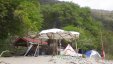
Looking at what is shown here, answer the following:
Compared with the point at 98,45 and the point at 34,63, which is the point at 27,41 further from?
the point at 98,45

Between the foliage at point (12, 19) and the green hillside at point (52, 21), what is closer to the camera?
the foliage at point (12, 19)

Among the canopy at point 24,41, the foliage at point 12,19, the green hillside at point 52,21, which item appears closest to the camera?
the foliage at point 12,19

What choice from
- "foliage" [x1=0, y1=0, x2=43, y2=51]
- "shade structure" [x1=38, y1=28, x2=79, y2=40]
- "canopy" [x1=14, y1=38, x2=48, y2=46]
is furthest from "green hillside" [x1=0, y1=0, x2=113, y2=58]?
"shade structure" [x1=38, y1=28, x2=79, y2=40]

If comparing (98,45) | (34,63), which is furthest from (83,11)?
(34,63)

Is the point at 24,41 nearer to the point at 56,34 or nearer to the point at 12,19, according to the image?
the point at 56,34

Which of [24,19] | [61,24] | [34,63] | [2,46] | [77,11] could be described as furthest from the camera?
[77,11]

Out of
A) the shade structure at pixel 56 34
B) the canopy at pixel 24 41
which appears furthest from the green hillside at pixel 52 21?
the shade structure at pixel 56 34

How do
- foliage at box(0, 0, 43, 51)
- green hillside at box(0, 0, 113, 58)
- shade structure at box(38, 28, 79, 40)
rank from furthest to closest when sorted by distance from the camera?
shade structure at box(38, 28, 79, 40) < green hillside at box(0, 0, 113, 58) < foliage at box(0, 0, 43, 51)

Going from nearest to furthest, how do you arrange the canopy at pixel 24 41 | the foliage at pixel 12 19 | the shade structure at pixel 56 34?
the foliage at pixel 12 19 → the shade structure at pixel 56 34 → the canopy at pixel 24 41

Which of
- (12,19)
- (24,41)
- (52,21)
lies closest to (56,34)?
(24,41)

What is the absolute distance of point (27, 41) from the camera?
25.5m

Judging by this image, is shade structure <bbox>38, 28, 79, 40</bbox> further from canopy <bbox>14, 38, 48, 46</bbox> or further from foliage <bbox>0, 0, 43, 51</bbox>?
foliage <bbox>0, 0, 43, 51</bbox>

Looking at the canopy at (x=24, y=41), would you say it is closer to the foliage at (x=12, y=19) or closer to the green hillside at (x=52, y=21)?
the green hillside at (x=52, y=21)

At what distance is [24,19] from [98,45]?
1962 centimetres
